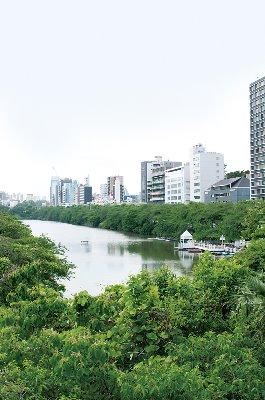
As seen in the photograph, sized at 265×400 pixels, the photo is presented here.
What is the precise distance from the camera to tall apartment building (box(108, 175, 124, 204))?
18138cm

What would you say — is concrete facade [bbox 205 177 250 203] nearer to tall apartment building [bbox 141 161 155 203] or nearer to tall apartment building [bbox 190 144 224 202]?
tall apartment building [bbox 190 144 224 202]

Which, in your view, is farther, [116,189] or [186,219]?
[116,189]

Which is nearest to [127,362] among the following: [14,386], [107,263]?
[14,386]

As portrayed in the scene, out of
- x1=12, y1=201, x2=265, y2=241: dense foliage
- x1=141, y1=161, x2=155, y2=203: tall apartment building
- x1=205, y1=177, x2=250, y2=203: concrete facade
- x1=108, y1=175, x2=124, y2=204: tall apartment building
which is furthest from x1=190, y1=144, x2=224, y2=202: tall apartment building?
x1=108, y1=175, x2=124, y2=204: tall apartment building

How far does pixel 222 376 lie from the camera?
8.02m

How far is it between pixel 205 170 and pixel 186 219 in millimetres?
38234

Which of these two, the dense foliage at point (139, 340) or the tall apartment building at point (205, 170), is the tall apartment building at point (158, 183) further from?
the dense foliage at point (139, 340)

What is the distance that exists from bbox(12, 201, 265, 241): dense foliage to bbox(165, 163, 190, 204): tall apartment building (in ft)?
50.4

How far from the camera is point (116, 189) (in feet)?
600

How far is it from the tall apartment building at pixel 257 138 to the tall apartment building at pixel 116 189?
102 metres

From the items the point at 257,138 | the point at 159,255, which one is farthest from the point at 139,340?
the point at 257,138


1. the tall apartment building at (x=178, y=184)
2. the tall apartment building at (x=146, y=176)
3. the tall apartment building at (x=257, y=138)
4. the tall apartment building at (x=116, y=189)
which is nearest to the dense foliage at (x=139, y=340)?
the tall apartment building at (x=257, y=138)

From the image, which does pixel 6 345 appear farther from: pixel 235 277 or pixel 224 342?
pixel 235 277

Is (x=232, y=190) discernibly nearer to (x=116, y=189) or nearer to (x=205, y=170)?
(x=205, y=170)
